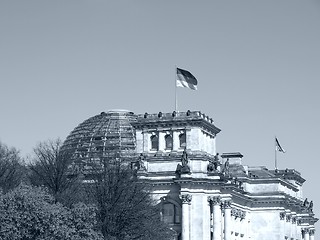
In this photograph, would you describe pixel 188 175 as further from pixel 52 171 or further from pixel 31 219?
pixel 31 219

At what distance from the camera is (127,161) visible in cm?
13875

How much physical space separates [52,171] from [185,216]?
29220mm

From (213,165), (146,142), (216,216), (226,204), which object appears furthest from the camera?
(226,204)

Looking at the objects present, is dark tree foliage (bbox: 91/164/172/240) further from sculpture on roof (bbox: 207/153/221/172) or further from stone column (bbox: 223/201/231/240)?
stone column (bbox: 223/201/231/240)

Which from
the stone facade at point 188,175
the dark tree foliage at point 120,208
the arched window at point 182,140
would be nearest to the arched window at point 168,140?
the stone facade at point 188,175

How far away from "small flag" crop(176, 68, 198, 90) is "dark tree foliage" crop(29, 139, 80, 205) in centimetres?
2941

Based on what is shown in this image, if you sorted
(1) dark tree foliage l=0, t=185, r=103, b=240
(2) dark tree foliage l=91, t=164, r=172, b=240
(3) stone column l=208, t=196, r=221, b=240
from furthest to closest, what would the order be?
1. (3) stone column l=208, t=196, r=221, b=240
2. (2) dark tree foliage l=91, t=164, r=172, b=240
3. (1) dark tree foliage l=0, t=185, r=103, b=240

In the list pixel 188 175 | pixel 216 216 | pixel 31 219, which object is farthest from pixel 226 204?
pixel 31 219

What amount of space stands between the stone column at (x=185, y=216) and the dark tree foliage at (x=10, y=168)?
2560 cm

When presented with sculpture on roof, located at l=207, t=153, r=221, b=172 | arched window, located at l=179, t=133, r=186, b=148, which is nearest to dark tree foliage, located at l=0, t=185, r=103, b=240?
sculpture on roof, located at l=207, t=153, r=221, b=172

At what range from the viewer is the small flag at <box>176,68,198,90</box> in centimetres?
13938

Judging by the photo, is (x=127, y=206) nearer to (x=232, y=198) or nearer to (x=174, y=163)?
(x=174, y=163)

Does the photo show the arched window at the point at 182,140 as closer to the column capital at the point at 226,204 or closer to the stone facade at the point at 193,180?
the stone facade at the point at 193,180

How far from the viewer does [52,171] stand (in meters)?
113
